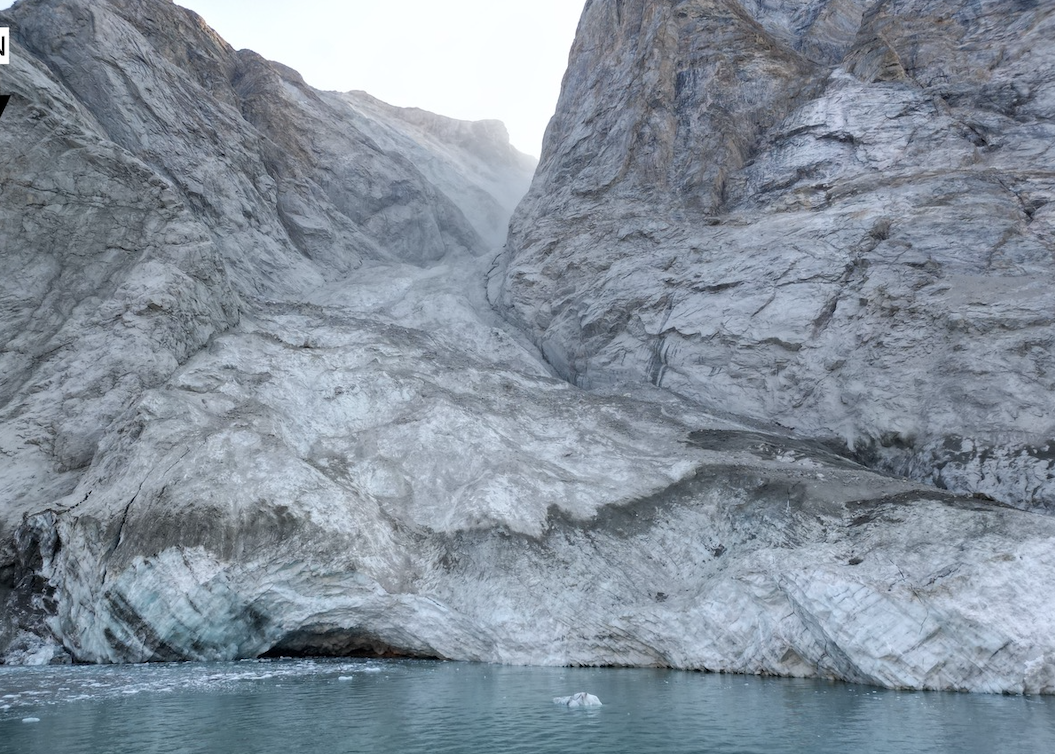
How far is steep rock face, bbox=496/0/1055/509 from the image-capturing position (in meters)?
26.8

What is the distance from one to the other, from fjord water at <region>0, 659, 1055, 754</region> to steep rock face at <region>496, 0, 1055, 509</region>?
1214 centimetres

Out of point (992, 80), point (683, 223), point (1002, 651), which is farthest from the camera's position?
point (683, 223)

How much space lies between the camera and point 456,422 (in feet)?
94.0

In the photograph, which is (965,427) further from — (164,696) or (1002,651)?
(164,696)

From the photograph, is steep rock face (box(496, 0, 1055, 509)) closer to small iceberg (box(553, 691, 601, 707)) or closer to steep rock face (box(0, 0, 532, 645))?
steep rock face (box(0, 0, 532, 645))

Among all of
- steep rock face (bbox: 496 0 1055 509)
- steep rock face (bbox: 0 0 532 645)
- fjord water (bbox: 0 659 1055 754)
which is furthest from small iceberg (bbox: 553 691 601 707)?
steep rock face (bbox: 0 0 532 645)

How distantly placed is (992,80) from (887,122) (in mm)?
5092

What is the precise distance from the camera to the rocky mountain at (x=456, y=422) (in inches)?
814

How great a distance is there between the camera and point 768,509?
23484 millimetres

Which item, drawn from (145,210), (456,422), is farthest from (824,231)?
(145,210)

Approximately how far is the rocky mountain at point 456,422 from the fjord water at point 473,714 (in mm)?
2147

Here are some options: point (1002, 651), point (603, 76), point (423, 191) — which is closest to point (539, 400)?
point (1002, 651)

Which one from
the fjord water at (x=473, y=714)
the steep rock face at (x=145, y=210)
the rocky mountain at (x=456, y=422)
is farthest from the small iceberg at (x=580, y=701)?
the steep rock face at (x=145, y=210)

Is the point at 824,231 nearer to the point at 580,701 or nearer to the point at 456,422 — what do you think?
the point at 456,422
